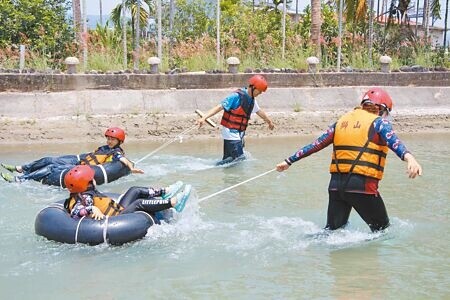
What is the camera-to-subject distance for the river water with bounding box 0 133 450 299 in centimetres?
584

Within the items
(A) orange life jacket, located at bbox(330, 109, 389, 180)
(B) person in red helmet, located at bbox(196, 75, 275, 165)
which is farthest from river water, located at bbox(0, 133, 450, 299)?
(B) person in red helmet, located at bbox(196, 75, 275, 165)

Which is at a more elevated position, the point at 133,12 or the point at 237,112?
the point at 133,12

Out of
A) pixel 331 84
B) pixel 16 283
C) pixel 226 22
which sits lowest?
pixel 16 283

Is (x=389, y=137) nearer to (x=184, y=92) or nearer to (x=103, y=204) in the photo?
(x=103, y=204)

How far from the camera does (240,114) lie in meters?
11.2

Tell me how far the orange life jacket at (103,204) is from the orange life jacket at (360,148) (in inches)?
93.1

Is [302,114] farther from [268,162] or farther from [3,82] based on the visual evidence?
[3,82]

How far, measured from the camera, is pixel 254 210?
865cm

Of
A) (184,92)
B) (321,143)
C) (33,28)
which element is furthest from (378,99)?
(33,28)

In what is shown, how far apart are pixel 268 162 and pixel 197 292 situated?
655 centimetres

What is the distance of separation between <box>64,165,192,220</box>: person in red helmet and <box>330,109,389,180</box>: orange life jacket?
1.91 meters

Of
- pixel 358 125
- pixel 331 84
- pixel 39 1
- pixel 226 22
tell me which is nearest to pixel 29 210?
pixel 358 125

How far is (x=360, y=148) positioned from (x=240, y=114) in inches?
195

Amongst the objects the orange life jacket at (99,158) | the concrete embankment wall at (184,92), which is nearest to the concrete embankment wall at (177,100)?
the concrete embankment wall at (184,92)
